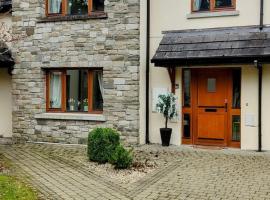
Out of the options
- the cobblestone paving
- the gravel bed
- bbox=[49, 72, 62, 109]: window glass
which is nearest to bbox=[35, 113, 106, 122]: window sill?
bbox=[49, 72, 62, 109]: window glass

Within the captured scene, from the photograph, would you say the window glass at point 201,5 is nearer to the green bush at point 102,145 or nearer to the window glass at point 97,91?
the window glass at point 97,91

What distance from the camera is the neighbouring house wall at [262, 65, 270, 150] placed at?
1255 centimetres

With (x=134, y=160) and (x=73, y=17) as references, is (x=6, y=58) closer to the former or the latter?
(x=73, y=17)

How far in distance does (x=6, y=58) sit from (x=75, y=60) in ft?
8.82

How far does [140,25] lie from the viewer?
13484 millimetres

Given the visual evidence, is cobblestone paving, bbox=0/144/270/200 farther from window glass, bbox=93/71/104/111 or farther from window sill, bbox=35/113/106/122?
window glass, bbox=93/71/104/111

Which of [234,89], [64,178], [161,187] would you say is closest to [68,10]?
[234,89]

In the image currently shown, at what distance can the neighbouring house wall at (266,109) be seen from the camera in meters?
12.5

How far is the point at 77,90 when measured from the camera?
14539 millimetres

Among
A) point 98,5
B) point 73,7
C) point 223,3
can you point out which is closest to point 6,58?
point 73,7

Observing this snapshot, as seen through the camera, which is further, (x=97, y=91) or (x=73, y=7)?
(x=73, y=7)

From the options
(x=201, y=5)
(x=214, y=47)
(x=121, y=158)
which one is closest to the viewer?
(x=121, y=158)

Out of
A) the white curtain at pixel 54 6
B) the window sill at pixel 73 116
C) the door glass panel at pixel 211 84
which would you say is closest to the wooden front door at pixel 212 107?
the door glass panel at pixel 211 84

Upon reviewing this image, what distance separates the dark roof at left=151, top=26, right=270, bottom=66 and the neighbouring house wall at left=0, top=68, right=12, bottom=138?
20.8ft
